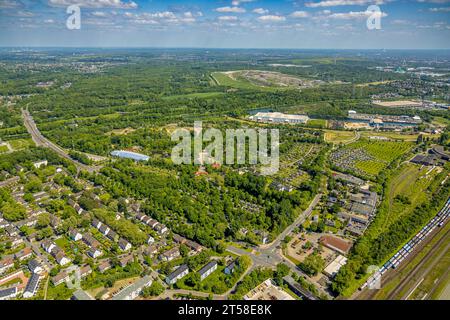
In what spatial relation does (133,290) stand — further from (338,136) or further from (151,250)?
(338,136)

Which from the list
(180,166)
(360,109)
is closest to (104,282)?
(180,166)

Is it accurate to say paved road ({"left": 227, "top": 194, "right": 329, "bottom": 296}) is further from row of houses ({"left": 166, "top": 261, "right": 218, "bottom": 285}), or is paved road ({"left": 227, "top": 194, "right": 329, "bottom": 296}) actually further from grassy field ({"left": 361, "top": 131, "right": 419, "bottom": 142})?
grassy field ({"left": 361, "top": 131, "right": 419, "bottom": 142})

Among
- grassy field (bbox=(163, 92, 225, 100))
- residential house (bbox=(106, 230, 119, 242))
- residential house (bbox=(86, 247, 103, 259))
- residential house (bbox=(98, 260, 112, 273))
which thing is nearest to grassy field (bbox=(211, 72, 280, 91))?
grassy field (bbox=(163, 92, 225, 100))

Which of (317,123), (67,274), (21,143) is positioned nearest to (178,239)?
(67,274)

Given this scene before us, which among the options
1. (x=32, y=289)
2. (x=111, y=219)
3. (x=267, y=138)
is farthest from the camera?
(x=267, y=138)

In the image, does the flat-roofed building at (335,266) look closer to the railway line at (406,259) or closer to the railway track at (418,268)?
the railway line at (406,259)

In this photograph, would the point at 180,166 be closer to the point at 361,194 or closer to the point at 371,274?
the point at 361,194
